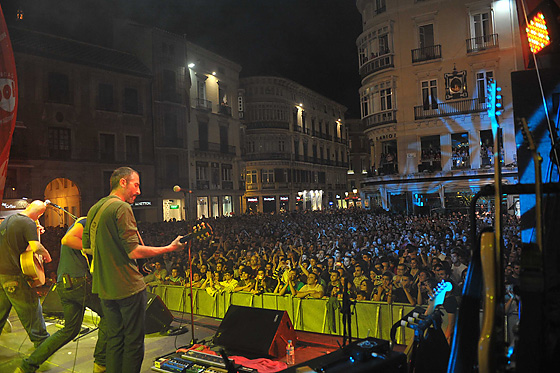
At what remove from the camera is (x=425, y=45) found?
82.7 feet

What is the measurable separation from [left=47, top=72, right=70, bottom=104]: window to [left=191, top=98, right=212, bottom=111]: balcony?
1169 cm

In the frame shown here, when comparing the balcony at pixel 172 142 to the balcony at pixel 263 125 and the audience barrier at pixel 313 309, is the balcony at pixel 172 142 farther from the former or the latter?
the audience barrier at pixel 313 309

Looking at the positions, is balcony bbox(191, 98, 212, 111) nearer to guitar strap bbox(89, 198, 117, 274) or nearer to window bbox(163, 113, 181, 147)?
window bbox(163, 113, 181, 147)

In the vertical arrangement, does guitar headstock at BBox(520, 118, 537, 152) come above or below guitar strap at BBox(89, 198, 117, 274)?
above

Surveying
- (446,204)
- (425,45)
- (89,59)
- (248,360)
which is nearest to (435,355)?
(248,360)

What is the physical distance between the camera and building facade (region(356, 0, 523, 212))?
76.2 feet

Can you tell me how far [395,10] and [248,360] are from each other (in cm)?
2483

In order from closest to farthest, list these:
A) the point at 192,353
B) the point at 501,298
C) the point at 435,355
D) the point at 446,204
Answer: the point at 501,298, the point at 435,355, the point at 192,353, the point at 446,204

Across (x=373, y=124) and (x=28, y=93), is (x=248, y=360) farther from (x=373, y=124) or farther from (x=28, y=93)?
(x=28, y=93)

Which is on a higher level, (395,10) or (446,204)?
(395,10)

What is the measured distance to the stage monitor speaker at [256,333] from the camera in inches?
221

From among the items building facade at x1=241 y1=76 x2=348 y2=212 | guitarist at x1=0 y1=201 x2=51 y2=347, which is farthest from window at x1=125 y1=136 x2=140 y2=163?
guitarist at x1=0 y1=201 x2=51 y2=347

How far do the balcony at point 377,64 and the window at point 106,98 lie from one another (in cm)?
1782

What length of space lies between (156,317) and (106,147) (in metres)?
25.4
